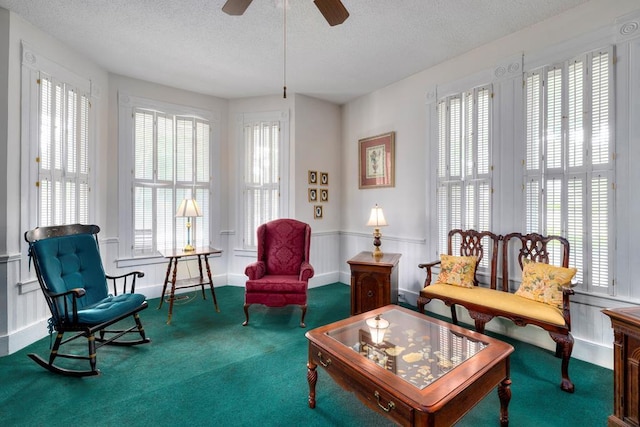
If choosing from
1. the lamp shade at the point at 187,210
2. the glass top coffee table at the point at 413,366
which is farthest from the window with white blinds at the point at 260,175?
the glass top coffee table at the point at 413,366

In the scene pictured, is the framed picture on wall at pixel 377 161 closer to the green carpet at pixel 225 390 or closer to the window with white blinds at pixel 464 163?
the window with white blinds at pixel 464 163

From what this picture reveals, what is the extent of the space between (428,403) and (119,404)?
77.9 inches

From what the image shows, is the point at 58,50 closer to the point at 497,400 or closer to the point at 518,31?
the point at 518,31

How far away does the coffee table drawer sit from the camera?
1.37 meters

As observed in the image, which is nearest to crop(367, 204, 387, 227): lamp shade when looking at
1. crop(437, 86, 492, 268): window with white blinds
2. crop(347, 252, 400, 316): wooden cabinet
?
crop(347, 252, 400, 316): wooden cabinet

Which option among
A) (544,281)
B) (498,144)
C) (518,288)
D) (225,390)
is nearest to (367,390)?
(225,390)

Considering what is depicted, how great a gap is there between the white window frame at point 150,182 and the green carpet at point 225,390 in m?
1.49

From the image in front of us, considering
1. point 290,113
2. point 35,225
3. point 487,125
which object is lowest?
point 35,225

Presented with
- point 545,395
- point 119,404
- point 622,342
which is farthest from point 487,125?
point 119,404

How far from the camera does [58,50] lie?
3.17 m

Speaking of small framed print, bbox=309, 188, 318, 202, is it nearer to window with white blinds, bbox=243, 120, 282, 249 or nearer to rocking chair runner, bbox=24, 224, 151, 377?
window with white blinds, bbox=243, 120, 282, 249

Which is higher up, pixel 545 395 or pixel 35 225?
pixel 35 225

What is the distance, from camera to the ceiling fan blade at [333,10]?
1.87 metres

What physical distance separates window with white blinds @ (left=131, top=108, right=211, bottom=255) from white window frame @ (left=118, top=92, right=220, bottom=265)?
0.01 metres
